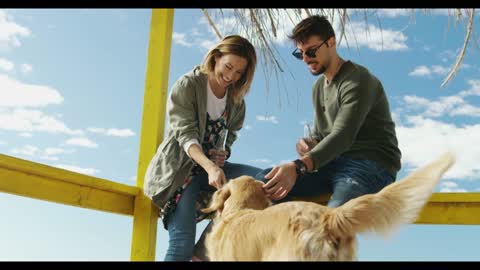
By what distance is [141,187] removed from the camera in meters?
2.83

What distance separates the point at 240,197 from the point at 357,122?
2.05 ft

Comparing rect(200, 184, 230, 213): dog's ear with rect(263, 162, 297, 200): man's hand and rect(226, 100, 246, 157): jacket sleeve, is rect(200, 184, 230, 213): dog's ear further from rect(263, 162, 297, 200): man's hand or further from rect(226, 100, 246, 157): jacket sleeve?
rect(226, 100, 246, 157): jacket sleeve

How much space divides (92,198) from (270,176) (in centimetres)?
102

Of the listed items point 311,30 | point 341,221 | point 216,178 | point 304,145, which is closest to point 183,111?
point 216,178

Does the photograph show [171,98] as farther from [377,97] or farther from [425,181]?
[425,181]

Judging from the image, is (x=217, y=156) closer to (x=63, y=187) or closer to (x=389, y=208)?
(x=63, y=187)

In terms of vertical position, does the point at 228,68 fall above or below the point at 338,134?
above

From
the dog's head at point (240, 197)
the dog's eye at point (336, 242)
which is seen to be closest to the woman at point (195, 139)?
the dog's head at point (240, 197)

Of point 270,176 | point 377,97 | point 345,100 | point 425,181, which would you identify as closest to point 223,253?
point 270,176

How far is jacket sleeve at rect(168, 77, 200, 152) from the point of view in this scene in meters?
2.35

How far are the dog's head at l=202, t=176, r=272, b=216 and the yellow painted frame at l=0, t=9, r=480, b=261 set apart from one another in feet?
2.06

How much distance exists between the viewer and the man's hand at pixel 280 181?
6.42 feet

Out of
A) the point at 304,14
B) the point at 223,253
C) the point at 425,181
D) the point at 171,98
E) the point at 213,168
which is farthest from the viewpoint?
the point at 304,14

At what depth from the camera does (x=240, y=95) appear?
261cm
